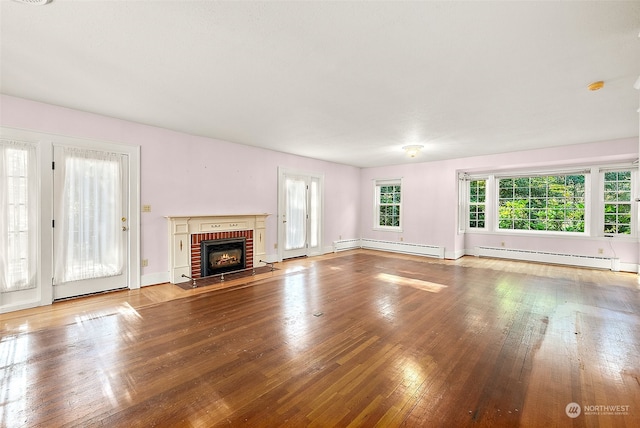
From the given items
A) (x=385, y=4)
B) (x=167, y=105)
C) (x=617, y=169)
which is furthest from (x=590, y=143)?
(x=167, y=105)

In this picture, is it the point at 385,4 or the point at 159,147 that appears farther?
the point at 159,147

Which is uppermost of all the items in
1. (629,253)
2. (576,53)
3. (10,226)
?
(576,53)

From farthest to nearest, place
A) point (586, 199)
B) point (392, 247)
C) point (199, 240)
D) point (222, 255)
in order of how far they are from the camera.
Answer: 1. point (392, 247)
2. point (586, 199)
3. point (222, 255)
4. point (199, 240)

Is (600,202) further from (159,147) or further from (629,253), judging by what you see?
(159,147)

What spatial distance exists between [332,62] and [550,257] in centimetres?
668

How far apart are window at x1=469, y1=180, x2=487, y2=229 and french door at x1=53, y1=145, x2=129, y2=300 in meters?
7.62

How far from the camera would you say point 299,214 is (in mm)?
6789

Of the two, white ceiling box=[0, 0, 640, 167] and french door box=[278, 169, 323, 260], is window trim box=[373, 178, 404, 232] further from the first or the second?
white ceiling box=[0, 0, 640, 167]

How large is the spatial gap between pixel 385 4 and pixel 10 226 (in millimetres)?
4565

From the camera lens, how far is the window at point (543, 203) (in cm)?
603

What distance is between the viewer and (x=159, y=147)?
14.6 ft

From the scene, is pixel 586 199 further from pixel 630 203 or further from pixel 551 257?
pixel 551 257

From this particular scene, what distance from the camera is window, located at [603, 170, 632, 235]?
548 cm

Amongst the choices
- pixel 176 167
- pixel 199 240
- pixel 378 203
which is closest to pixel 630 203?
pixel 378 203
